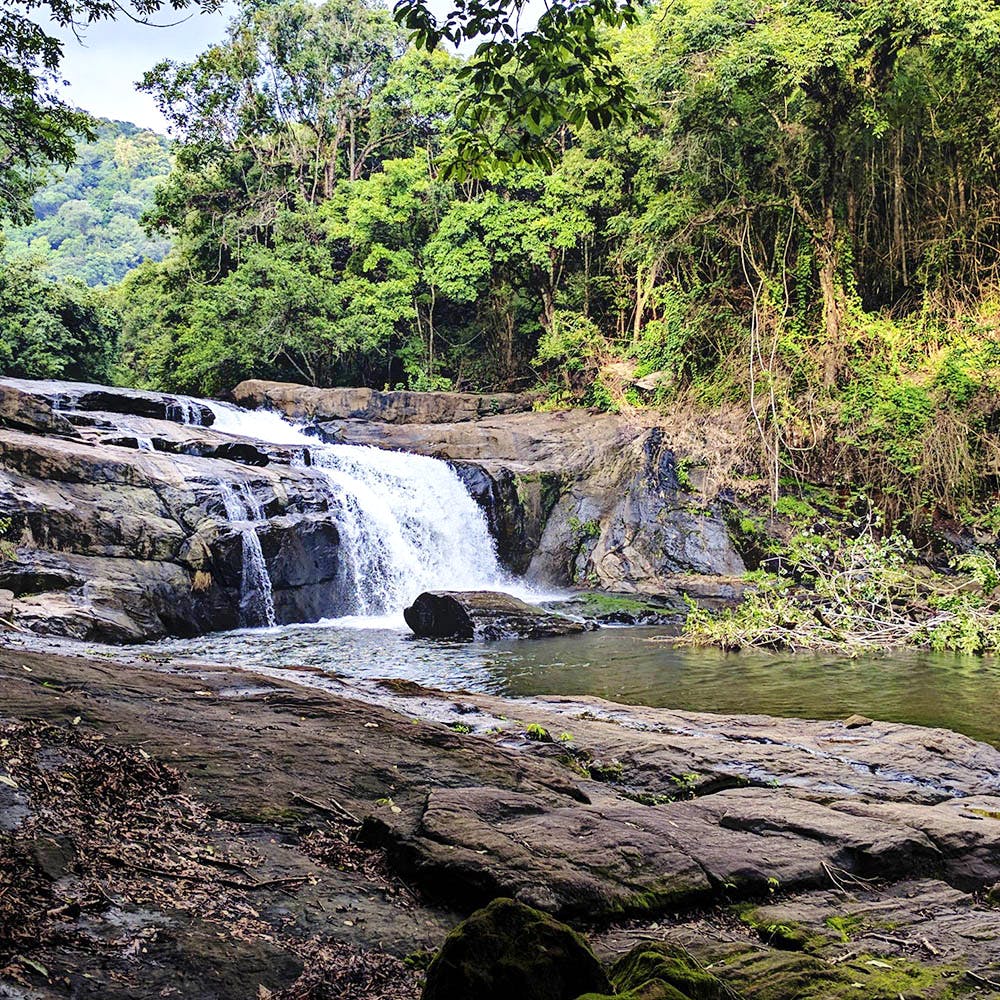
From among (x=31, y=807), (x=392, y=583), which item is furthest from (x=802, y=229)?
(x=31, y=807)

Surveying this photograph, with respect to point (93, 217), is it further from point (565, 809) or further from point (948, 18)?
point (565, 809)

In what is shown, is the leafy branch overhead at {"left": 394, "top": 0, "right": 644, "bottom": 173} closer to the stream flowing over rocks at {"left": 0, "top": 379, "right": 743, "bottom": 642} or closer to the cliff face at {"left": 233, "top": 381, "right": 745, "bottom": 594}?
the stream flowing over rocks at {"left": 0, "top": 379, "right": 743, "bottom": 642}

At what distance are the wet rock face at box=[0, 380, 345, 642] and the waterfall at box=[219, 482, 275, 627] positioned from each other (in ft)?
0.29

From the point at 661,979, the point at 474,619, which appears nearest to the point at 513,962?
the point at 661,979

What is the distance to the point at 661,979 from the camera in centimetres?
215

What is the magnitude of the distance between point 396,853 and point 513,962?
45.0 inches

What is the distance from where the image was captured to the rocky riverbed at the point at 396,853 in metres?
2.48

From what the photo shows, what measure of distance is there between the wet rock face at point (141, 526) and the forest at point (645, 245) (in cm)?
636

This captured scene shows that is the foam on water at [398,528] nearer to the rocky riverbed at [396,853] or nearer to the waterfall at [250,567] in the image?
the waterfall at [250,567]

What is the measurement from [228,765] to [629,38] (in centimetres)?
2635

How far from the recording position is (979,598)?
42.3ft

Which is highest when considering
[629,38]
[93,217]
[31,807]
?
[93,217]

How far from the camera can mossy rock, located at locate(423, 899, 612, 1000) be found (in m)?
2.17

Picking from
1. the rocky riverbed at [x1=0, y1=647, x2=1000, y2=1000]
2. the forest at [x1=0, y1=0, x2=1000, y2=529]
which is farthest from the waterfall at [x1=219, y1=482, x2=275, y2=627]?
the rocky riverbed at [x1=0, y1=647, x2=1000, y2=1000]
